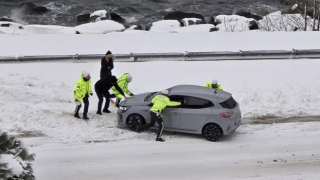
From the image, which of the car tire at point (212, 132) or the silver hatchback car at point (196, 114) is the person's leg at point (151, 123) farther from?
the car tire at point (212, 132)

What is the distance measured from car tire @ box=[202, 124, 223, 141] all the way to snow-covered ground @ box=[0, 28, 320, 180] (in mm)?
232

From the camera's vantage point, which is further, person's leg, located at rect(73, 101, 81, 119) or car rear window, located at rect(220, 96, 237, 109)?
person's leg, located at rect(73, 101, 81, 119)

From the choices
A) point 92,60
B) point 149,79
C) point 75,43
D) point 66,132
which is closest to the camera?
point 66,132

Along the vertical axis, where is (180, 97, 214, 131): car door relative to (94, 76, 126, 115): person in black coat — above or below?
below

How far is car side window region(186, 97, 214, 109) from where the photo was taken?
52.6 ft

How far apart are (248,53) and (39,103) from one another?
A: 30.0 ft

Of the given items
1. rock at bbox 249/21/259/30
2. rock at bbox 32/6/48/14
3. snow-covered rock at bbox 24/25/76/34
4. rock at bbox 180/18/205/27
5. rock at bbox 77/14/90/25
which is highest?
rock at bbox 32/6/48/14

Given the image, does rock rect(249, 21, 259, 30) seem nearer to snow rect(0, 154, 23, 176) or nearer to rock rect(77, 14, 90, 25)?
rock rect(77, 14, 90, 25)

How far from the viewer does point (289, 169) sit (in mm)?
14289

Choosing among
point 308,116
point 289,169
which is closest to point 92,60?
point 308,116

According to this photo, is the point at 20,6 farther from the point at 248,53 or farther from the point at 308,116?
the point at 308,116

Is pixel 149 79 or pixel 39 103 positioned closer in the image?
pixel 39 103

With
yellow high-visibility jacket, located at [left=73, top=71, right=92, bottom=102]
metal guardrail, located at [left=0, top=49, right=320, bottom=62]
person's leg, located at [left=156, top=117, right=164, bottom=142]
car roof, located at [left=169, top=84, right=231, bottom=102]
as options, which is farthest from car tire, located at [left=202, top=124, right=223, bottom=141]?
metal guardrail, located at [left=0, top=49, right=320, bottom=62]

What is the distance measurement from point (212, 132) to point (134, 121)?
2364 millimetres
